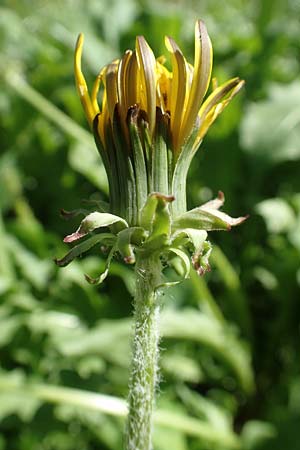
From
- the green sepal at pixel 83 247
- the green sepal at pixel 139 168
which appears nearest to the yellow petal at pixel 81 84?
the green sepal at pixel 139 168

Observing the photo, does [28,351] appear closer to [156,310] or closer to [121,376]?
[121,376]

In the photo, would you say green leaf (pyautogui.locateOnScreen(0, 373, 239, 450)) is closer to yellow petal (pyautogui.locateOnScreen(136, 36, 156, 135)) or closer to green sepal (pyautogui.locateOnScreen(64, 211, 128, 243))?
green sepal (pyautogui.locateOnScreen(64, 211, 128, 243))

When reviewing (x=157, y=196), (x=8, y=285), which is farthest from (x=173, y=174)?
(x=8, y=285)

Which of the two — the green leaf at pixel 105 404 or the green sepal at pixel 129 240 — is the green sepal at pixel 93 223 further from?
the green leaf at pixel 105 404

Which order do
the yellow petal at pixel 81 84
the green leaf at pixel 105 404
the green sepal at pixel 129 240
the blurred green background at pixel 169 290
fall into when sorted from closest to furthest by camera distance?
the green sepal at pixel 129 240
the yellow petal at pixel 81 84
the green leaf at pixel 105 404
the blurred green background at pixel 169 290

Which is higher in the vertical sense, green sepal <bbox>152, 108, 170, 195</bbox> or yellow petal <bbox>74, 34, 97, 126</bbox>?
yellow petal <bbox>74, 34, 97, 126</bbox>

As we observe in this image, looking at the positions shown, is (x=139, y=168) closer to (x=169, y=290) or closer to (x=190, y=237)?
(x=190, y=237)

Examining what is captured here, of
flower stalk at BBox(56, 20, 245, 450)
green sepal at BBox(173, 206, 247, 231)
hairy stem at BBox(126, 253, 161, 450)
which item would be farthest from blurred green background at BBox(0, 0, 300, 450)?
green sepal at BBox(173, 206, 247, 231)
